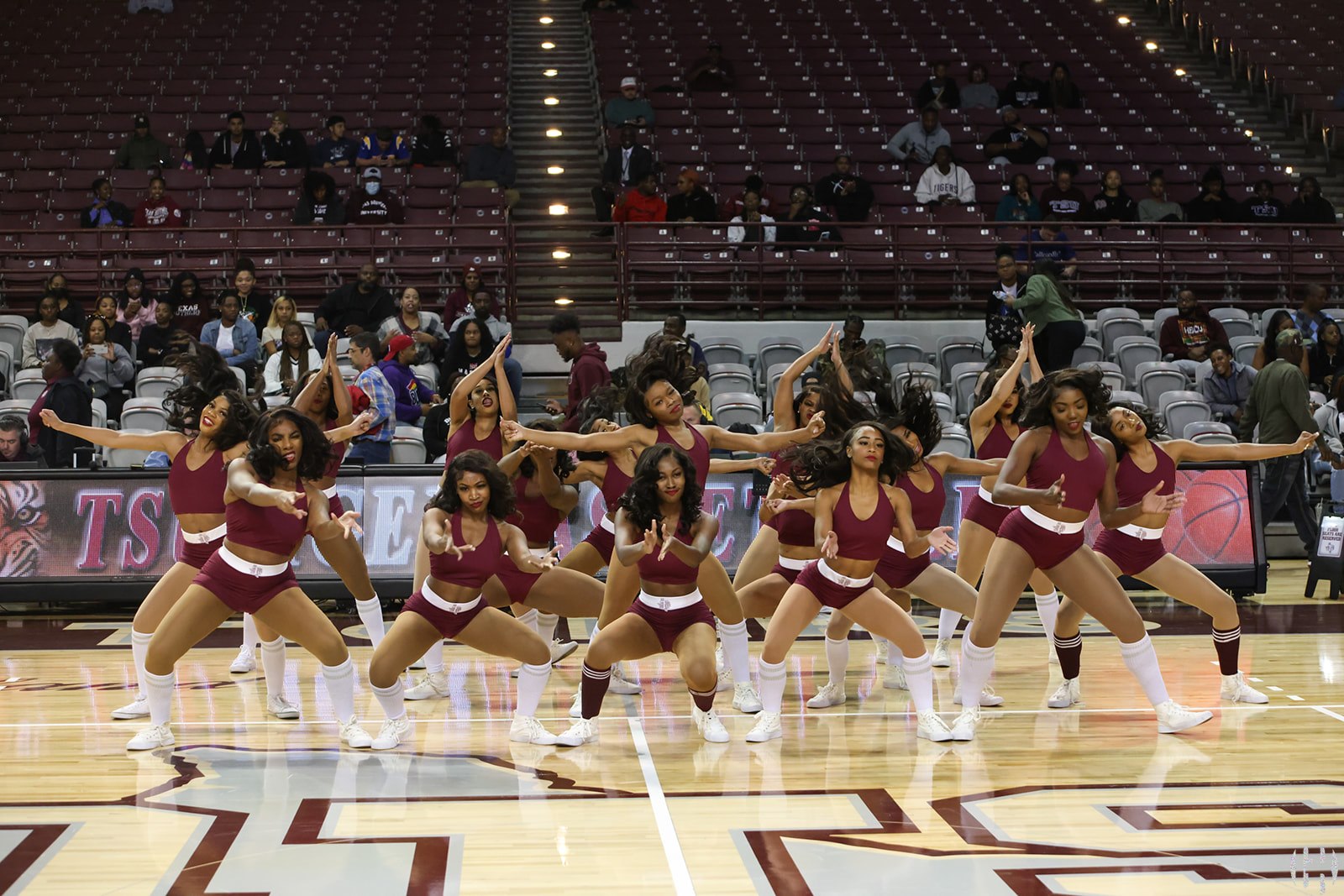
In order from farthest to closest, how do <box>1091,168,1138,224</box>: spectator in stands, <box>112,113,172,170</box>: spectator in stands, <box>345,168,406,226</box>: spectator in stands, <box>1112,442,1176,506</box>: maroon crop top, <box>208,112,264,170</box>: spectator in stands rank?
<box>112,113,172,170</box>: spectator in stands
<box>208,112,264,170</box>: spectator in stands
<box>1091,168,1138,224</box>: spectator in stands
<box>345,168,406,226</box>: spectator in stands
<box>1112,442,1176,506</box>: maroon crop top

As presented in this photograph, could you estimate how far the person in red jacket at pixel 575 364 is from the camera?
9.34 m

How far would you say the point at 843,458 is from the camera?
6621 millimetres

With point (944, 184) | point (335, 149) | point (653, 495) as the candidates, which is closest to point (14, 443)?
point (653, 495)

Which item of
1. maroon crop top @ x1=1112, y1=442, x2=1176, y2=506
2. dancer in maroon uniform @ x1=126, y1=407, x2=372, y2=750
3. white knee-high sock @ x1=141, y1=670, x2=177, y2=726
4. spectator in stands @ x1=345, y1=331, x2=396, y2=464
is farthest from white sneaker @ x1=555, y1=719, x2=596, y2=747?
spectator in stands @ x1=345, y1=331, x2=396, y2=464

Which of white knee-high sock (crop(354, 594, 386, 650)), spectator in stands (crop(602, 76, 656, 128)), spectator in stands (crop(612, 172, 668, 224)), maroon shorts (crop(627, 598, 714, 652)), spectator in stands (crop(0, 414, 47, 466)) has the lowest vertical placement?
white knee-high sock (crop(354, 594, 386, 650))

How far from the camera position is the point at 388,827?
5289mm


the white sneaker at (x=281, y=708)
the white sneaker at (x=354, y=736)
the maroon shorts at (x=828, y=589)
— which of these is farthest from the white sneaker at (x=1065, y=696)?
the white sneaker at (x=281, y=708)

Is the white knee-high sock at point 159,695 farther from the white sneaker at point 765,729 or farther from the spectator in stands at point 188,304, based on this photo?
the spectator in stands at point 188,304

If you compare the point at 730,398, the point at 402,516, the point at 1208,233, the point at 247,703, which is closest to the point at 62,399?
the point at 402,516

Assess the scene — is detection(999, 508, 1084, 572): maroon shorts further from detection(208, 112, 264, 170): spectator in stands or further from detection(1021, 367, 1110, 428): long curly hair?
detection(208, 112, 264, 170): spectator in stands

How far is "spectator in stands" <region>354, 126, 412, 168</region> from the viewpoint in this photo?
16.1 m

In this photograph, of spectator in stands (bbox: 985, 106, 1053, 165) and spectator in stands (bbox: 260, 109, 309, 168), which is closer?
spectator in stands (bbox: 260, 109, 309, 168)

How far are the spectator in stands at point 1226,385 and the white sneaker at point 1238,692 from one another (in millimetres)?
5560

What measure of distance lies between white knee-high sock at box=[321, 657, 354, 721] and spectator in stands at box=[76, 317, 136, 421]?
21.4 ft
